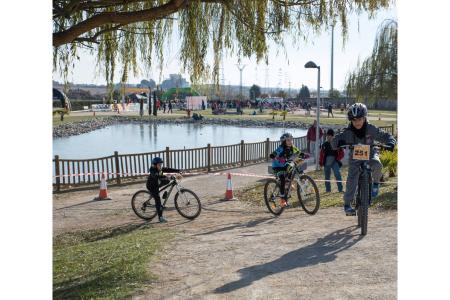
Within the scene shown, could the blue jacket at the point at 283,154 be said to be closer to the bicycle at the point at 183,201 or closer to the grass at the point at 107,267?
the bicycle at the point at 183,201

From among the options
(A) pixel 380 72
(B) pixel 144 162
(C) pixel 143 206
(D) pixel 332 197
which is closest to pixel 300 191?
(D) pixel 332 197

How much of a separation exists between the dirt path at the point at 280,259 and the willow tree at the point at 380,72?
10.9 metres

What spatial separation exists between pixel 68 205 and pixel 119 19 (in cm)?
718

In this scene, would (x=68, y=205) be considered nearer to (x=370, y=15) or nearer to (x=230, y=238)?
(x=230, y=238)

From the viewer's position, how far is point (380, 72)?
18.4 metres

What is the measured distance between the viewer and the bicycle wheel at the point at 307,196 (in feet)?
26.7

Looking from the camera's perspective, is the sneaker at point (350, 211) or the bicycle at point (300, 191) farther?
the bicycle at point (300, 191)

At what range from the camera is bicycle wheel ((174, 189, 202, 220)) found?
8.91m

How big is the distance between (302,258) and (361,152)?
1319mm

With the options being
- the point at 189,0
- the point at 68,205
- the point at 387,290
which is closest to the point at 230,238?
the point at 387,290

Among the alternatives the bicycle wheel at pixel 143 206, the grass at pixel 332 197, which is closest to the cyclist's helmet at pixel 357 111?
the grass at pixel 332 197

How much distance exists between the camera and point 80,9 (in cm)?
518

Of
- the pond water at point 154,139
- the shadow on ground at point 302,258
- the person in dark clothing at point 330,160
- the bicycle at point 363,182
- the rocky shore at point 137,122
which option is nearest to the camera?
the shadow on ground at point 302,258
